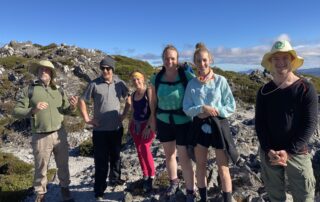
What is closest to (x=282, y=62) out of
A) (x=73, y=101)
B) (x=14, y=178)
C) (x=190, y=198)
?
(x=190, y=198)

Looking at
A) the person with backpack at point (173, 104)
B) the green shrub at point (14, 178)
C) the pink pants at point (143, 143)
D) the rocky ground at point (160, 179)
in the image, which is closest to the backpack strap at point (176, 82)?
the person with backpack at point (173, 104)

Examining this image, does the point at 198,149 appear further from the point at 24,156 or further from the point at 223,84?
the point at 24,156

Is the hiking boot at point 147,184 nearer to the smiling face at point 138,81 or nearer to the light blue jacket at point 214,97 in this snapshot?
the smiling face at point 138,81

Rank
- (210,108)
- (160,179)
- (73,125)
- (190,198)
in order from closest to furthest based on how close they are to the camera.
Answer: (210,108)
(190,198)
(160,179)
(73,125)

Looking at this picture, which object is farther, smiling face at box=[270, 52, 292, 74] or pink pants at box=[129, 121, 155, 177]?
pink pants at box=[129, 121, 155, 177]

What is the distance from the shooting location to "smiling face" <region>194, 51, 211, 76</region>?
536cm

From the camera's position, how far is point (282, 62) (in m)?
4.41

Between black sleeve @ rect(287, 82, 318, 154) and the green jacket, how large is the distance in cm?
442

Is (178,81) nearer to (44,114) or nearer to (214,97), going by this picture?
(214,97)

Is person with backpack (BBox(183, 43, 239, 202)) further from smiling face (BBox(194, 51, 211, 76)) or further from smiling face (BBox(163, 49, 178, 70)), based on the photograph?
smiling face (BBox(163, 49, 178, 70))

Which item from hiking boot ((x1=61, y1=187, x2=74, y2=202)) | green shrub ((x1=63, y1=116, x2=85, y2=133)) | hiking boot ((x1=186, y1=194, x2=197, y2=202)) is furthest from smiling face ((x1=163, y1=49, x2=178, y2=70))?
green shrub ((x1=63, y1=116, x2=85, y2=133))

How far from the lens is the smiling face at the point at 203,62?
5363 mm

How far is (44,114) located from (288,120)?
14.7 ft

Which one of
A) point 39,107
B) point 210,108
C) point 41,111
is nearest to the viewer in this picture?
point 210,108
